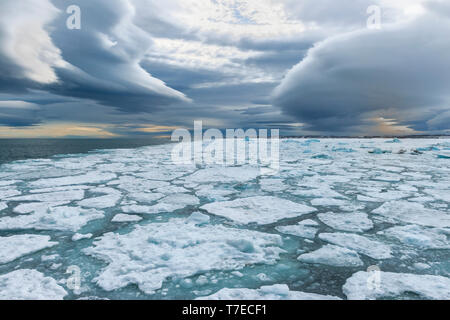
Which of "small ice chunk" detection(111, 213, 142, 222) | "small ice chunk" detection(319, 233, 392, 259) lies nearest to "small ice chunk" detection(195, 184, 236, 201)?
"small ice chunk" detection(111, 213, 142, 222)

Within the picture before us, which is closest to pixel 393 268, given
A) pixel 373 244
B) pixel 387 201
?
pixel 373 244

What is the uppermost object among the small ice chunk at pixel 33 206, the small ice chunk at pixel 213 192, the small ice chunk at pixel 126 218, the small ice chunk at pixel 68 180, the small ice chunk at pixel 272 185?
the small ice chunk at pixel 68 180

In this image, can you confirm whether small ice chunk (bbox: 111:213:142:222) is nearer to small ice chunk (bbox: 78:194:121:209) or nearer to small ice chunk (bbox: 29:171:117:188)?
small ice chunk (bbox: 78:194:121:209)

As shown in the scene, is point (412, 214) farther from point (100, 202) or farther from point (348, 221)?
point (100, 202)

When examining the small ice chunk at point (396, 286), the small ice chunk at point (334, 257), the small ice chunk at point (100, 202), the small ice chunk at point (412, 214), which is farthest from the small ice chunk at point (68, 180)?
the small ice chunk at point (412, 214)

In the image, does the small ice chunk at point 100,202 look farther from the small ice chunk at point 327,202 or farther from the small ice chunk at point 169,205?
the small ice chunk at point 327,202

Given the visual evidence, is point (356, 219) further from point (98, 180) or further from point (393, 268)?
point (98, 180)
